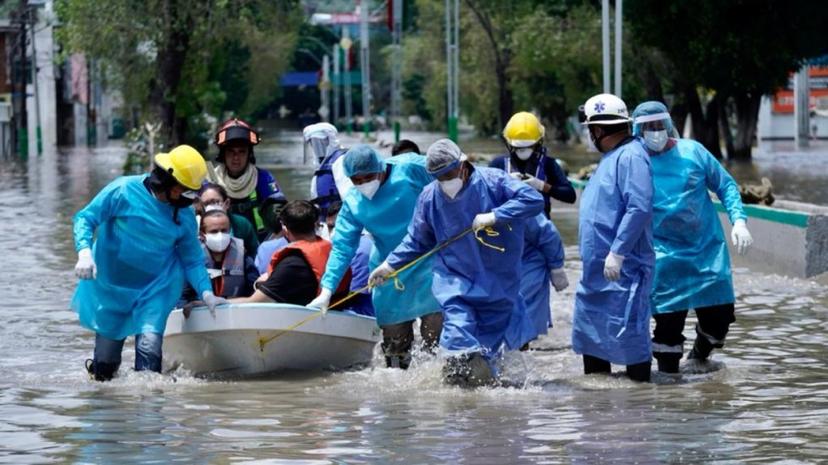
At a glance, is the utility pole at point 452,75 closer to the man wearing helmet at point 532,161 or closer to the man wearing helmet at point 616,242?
the man wearing helmet at point 532,161

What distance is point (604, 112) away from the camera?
10.8 metres

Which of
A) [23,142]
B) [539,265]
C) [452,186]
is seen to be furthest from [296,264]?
[23,142]

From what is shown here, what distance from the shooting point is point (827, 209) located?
18.7 metres

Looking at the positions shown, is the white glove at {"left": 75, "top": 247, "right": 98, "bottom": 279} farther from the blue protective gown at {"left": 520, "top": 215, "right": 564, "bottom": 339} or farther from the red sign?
the red sign

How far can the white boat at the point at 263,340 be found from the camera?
37.9ft

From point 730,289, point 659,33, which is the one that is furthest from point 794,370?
point 659,33

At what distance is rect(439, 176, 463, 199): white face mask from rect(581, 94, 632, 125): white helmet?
2.64 feet

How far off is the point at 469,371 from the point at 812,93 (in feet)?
221

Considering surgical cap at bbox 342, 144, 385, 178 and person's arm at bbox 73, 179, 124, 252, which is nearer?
person's arm at bbox 73, 179, 124, 252

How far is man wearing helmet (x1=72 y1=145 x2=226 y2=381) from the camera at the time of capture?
10.9 m

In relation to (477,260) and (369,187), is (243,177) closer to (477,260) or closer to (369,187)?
(369,187)

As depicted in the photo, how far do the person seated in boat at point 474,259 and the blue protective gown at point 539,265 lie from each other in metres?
0.66

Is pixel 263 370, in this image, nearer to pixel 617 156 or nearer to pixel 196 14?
pixel 617 156

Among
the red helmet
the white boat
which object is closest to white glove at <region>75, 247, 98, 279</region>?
the white boat
